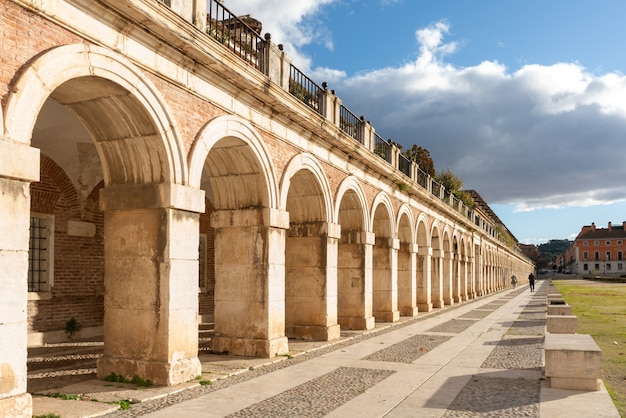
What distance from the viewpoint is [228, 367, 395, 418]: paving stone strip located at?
656 centimetres

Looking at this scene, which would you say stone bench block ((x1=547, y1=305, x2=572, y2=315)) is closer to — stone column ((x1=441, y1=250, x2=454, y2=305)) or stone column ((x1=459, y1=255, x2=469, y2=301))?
stone column ((x1=441, y1=250, x2=454, y2=305))

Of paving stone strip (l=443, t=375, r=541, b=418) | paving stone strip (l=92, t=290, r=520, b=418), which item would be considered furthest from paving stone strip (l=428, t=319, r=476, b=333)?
paving stone strip (l=443, t=375, r=541, b=418)

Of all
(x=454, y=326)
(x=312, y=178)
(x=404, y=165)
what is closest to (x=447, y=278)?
(x=404, y=165)

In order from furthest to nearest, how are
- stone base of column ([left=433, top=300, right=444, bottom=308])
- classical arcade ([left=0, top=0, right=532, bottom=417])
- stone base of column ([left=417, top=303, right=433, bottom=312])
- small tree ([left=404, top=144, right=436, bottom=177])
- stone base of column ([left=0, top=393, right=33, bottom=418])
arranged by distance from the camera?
small tree ([left=404, top=144, right=436, bottom=177]) → stone base of column ([left=433, top=300, right=444, bottom=308]) → stone base of column ([left=417, top=303, right=433, bottom=312]) → classical arcade ([left=0, top=0, right=532, bottom=417]) → stone base of column ([left=0, top=393, right=33, bottom=418])

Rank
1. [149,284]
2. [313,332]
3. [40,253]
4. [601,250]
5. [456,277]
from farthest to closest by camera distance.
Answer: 1. [601,250]
2. [456,277]
3. [313,332]
4. [40,253]
5. [149,284]

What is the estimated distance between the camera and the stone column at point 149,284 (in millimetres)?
8047

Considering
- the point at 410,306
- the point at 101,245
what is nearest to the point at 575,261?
the point at 410,306

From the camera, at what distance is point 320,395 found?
7488 mm

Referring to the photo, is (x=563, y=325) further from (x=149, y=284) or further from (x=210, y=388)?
(x=149, y=284)

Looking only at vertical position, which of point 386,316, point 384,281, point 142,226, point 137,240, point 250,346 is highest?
point 142,226

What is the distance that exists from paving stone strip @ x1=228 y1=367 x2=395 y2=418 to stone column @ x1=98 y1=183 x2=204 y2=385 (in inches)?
67.5

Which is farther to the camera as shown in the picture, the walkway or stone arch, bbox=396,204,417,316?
stone arch, bbox=396,204,417,316

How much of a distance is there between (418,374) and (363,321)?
6.92 metres

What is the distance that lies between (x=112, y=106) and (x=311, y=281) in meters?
7.16
